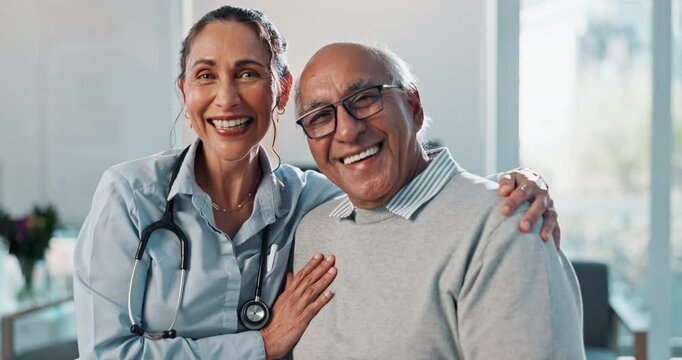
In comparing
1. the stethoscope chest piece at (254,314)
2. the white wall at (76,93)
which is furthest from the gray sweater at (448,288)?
the white wall at (76,93)

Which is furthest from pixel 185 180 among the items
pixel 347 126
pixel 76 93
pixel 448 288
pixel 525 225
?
pixel 76 93

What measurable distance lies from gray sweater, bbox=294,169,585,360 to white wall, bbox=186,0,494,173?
219 cm

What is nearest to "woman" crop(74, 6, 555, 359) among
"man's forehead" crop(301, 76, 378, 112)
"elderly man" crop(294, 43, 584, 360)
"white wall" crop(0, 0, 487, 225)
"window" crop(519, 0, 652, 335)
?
"elderly man" crop(294, 43, 584, 360)

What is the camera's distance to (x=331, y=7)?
3916 mm

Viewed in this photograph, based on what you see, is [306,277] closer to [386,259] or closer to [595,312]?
[386,259]

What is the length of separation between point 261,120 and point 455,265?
1.93ft

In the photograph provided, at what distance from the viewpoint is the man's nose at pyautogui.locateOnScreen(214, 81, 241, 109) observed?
1.80m

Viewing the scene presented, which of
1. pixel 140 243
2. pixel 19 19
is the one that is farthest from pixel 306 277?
pixel 19 19

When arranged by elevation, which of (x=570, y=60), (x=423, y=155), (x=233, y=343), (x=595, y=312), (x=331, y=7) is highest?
(x=331, y=7)

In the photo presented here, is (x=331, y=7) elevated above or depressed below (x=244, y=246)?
above

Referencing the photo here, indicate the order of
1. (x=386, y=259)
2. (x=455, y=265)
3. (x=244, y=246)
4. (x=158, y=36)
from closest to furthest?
1. (x=455, y=265)
2. (x=386, y=259)
3. (x=244, y=246)
4. (x=158, y=36)

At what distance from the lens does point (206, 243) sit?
1826 mm

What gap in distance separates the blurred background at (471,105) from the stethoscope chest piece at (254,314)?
208 centimetres

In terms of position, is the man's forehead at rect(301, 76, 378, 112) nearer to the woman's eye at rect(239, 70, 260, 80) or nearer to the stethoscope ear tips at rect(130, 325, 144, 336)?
the woman's eye at rect(239, 70, 260, 80)
